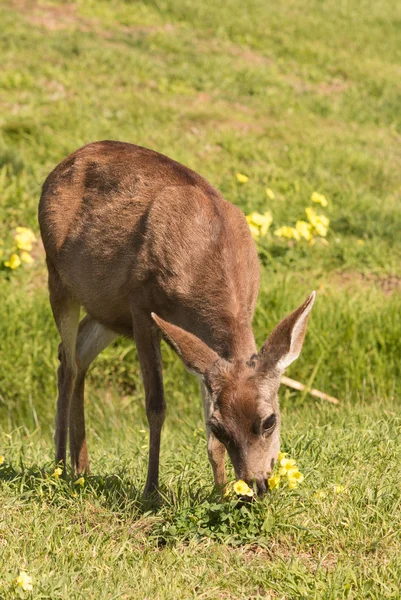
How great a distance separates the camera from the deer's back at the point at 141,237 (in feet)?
15.6

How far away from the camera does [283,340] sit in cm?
421

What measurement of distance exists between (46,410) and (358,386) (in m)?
2.42

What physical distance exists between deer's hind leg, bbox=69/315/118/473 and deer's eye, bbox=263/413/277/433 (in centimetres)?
174

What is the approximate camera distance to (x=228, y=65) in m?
14.5

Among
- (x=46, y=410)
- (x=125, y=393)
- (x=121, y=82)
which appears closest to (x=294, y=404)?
Answer: (x=125, y=393)

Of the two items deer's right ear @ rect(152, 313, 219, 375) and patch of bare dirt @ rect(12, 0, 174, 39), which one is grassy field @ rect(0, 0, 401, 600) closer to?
patch of bare dirt @ rect(12, 0, 174, 39)

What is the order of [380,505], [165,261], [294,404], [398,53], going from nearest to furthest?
1. [380,505]
2. [165,261]
3. [294,404]
4. [398,53]

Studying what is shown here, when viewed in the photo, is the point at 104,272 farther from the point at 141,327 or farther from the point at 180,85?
the point at 180,85

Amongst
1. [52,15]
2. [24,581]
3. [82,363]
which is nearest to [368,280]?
[82,363]

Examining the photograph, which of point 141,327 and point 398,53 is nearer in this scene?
point 141,327

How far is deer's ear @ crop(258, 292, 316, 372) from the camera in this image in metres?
4.18

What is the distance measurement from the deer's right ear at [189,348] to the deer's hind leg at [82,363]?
157 centimetres

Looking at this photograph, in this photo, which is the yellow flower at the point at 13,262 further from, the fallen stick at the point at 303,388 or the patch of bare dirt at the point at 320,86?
the patch of bare dirt at the point at 320,86

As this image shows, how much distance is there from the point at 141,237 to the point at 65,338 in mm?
1074
